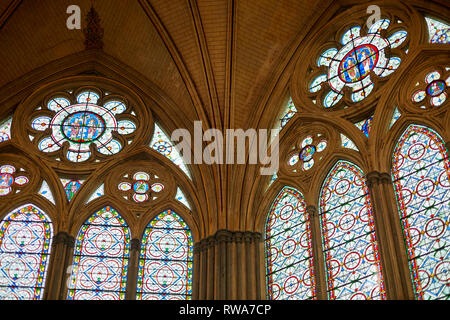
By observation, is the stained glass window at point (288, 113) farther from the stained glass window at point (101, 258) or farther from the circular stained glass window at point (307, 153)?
the stained glass window at point (101, 258)

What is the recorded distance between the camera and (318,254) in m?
15.1

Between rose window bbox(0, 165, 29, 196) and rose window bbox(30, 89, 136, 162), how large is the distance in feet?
2.81

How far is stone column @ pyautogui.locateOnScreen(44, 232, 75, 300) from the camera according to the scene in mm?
15725

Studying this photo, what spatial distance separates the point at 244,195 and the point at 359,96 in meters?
3.16

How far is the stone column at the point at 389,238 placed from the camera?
529 inches

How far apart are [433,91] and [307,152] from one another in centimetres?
289

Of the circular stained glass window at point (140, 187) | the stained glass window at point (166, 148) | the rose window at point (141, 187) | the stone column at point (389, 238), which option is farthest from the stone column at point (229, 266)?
the stone column at point (389, 238)

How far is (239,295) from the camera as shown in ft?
50.1

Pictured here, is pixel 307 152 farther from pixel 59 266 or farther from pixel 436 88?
pixel 59 266

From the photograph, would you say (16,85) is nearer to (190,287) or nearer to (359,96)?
(190,287)

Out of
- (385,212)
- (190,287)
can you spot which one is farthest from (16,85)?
(385,212)

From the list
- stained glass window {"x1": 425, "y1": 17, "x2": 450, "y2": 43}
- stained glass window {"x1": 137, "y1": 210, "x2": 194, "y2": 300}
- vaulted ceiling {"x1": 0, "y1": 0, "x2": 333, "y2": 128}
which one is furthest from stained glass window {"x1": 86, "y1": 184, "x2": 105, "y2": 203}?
stained glass window {"x1": 425, "y1": 17, "x2": 450, "y2": 43}

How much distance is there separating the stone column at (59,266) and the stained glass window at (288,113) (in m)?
5.16

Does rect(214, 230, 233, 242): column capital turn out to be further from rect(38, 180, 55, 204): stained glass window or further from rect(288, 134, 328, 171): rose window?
rect(38, 180, 55, 204): stained glass window
